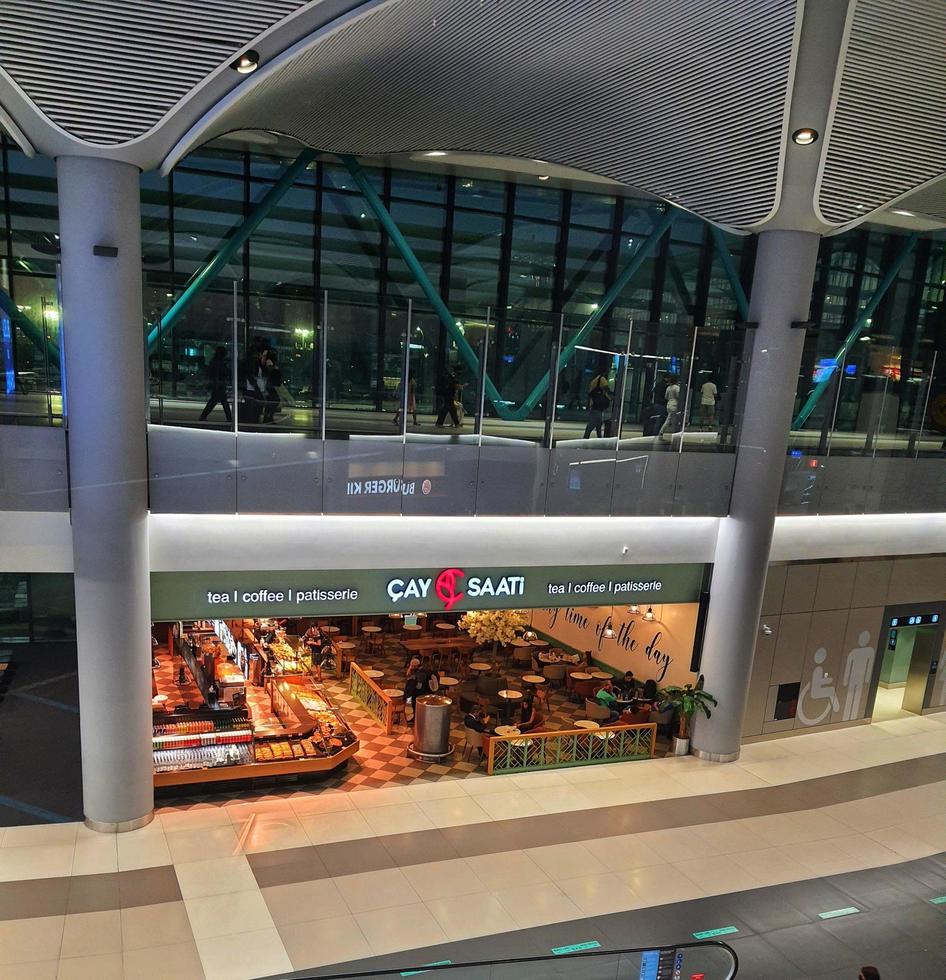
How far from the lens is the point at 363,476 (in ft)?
30.5

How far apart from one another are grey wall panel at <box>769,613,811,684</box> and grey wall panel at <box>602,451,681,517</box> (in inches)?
126

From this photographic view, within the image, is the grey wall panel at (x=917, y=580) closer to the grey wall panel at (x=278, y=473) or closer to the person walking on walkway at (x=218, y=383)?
the grey wall panel at (x=278, y=473)

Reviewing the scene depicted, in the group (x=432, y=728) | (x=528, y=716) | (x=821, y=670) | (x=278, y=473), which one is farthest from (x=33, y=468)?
(x=821, y=670)

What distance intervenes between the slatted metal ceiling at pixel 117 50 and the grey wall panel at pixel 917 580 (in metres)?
12.5

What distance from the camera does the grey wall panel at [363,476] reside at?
9172 millimetres

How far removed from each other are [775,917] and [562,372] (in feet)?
21.5

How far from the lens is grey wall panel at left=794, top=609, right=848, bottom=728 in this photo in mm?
12742

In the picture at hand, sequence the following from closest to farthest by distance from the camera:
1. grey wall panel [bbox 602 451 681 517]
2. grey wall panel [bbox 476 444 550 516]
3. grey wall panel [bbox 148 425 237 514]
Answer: grey wall panel [bbox 148 425 237 514]
grey wall panel [bbox 476 444 550 516]
grey wall panel [bbox 602 451 681 517]

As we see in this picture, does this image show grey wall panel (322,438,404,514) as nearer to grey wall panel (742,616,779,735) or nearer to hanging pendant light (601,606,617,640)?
grey wall panel (742,616,779,735)

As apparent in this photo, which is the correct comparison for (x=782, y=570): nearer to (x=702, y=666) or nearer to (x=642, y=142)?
(x=702, y=666)

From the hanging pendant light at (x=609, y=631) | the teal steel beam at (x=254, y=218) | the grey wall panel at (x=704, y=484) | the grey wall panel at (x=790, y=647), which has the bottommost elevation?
the hanging pendant light at (x=609, y=631)

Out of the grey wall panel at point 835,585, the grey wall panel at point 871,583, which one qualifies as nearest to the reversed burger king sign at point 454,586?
the grey wall panel at point 835,585

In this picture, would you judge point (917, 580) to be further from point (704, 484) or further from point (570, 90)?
point (570, 90)

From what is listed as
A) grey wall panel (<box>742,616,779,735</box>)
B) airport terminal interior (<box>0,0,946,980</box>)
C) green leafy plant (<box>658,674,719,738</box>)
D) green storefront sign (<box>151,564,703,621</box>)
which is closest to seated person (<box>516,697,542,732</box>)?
airport terminal interior (<box>0,0,946,980</box>)
